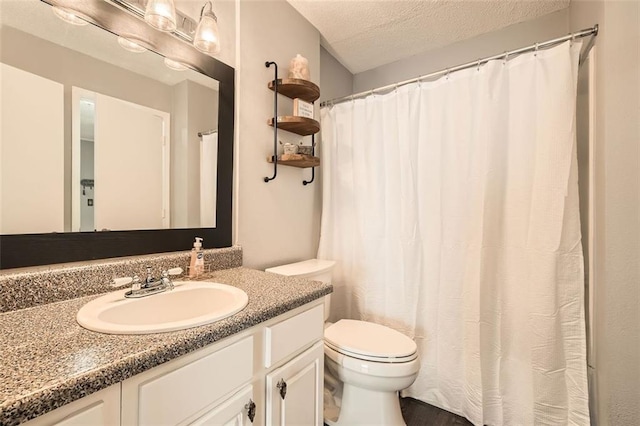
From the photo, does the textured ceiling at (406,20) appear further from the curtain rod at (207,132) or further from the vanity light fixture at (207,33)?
the curtain rod at (207,132)

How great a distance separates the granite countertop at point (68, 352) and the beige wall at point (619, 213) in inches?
51.0

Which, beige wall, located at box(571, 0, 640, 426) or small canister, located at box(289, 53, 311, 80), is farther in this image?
small canister, located at box(289, 53, 311, 80)

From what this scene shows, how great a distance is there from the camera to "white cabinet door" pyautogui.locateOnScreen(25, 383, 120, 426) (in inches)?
18.3

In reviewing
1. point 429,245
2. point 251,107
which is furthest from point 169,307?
point 429,245

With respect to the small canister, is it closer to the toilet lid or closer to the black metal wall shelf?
the black metal wall shelf

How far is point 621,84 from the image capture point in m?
1.07

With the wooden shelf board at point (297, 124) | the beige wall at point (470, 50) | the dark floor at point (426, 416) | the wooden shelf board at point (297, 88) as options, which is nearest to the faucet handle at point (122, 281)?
the wooden shelf board at point (297, 124)

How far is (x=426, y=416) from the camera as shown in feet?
5.10

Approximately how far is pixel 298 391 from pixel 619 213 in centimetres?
139

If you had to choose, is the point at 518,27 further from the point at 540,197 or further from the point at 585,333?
the point at 585,333

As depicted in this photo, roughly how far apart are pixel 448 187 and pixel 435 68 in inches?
43.4

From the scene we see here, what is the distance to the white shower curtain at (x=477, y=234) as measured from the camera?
1.28m

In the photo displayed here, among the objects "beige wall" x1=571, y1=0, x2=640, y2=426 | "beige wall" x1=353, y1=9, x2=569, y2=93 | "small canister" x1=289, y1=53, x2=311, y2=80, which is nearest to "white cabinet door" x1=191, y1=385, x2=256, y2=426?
"beige wall" x1=571, y1=0, x2=640, y2=426

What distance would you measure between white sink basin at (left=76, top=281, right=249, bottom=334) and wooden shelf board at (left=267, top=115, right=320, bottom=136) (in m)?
0.95
